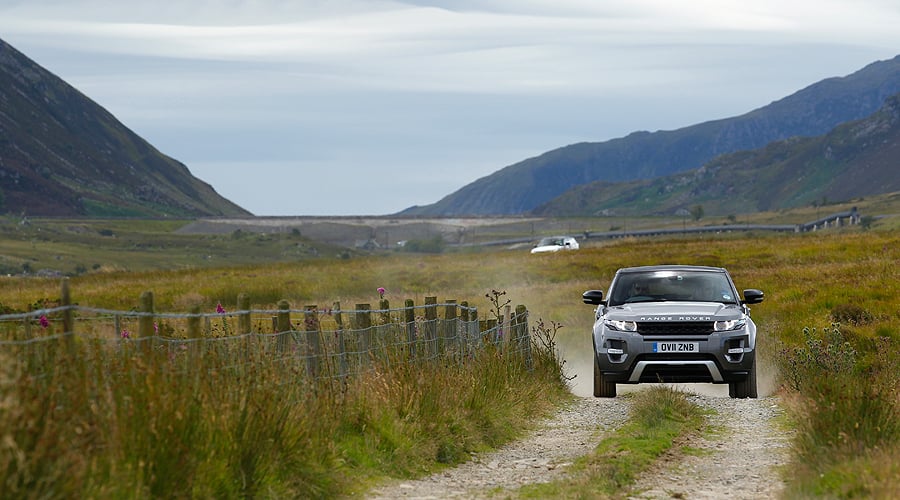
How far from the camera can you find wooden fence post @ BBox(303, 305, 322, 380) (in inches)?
484

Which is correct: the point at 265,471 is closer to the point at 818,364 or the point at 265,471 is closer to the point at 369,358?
the point at 369,358

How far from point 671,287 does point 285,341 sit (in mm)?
7916

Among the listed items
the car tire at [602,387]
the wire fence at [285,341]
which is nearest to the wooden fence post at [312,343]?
the wire fence at [285,341]

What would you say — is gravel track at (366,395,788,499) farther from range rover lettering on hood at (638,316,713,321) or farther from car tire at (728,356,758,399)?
range rover lettering on hood at (638,316,713,321)

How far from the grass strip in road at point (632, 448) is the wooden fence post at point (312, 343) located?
2680 millimetres

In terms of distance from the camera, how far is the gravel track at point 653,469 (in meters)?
10.5

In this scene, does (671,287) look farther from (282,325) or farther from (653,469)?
(282,325)

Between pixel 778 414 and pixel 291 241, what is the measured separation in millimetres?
186083

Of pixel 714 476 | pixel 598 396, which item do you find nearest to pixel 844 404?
pixel 714 476

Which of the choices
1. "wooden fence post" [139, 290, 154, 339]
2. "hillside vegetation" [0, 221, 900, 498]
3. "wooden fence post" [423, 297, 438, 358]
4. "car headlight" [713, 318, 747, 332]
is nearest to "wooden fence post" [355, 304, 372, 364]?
"hillside vegetation" [0, 221, 900, 498]

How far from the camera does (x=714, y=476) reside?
11328 millimetres

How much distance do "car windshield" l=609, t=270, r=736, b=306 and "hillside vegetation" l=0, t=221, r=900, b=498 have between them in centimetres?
147

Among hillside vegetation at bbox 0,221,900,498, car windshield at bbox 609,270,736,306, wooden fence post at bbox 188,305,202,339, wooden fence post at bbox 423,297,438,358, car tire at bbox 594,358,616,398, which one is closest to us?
hillside vegetation at bbox 0,221,900,498

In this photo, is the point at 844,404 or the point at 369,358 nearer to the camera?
the point at 844,404
